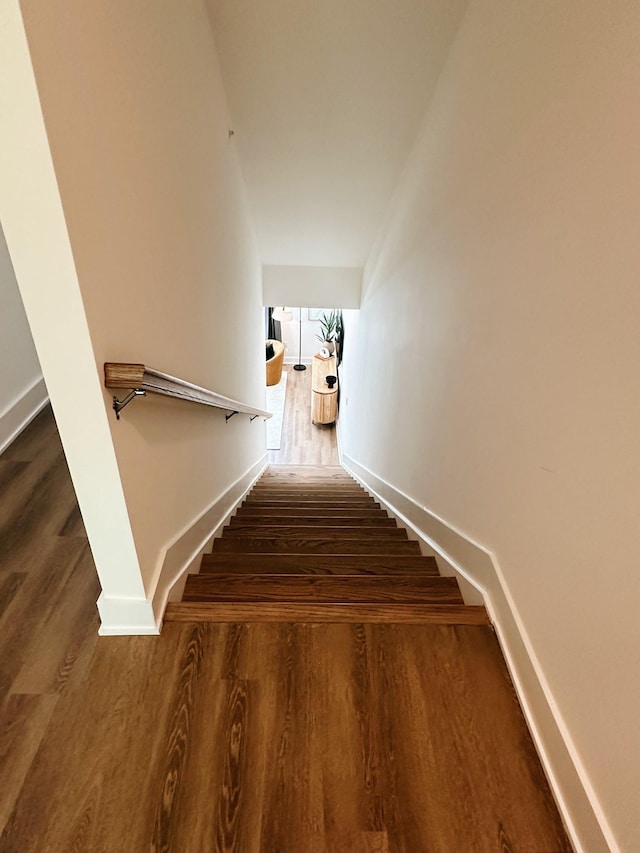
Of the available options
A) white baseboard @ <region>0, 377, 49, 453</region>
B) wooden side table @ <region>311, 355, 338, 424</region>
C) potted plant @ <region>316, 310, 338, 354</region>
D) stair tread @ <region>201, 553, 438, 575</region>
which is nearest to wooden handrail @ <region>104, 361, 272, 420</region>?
stair tread @ <region>201, 553, 438, 575</region>

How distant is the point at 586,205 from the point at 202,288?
1.47 metres

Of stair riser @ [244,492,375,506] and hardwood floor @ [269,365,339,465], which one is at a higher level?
stair riser @ [244,492,375,506]

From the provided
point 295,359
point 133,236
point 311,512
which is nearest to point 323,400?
point 295,359

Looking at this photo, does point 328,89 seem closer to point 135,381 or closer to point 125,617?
point 135,381

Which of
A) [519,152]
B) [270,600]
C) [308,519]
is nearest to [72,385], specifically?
[270,600]

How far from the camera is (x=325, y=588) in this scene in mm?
1540

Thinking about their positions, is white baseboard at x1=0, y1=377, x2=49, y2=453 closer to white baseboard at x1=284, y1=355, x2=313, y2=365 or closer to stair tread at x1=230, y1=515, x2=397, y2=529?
stair tread at x1=230, y1=515, x2=397, y2=529

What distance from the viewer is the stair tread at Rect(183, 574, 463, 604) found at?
4.81 feet

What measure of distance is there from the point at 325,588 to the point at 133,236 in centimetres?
129

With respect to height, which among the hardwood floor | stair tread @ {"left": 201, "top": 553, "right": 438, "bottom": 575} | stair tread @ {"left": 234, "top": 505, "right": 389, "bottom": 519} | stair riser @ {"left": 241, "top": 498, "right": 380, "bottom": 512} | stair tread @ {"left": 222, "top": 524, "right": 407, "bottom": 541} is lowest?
the hardwood floor

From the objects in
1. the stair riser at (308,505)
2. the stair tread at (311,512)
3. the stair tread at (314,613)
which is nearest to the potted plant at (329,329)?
the stair riser at (308,505)

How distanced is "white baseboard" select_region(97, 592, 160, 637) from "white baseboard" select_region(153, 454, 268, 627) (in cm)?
3

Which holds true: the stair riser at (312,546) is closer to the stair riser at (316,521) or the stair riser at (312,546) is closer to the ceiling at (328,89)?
the stair riser at (316,521)

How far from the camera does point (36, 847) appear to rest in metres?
0.86
